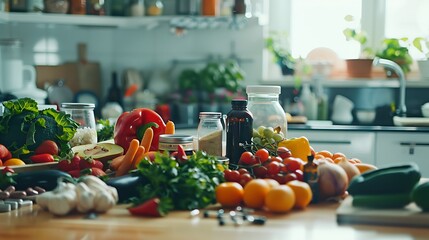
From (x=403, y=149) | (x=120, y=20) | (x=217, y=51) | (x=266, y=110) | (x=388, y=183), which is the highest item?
(x=120, y=20)

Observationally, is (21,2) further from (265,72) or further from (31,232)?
(31,232)

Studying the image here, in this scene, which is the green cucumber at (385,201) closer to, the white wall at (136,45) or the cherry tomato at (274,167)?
the cherry tomato at (274,167)

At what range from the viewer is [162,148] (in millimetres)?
2186

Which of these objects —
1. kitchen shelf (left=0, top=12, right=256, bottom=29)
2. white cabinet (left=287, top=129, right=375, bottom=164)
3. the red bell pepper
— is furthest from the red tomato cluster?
kitchen shelf (left=0, top=12, right=256, bottom=29)

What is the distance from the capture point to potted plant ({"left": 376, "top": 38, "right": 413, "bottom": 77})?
4.86 meters

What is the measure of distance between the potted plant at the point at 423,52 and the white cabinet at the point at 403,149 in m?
0.84

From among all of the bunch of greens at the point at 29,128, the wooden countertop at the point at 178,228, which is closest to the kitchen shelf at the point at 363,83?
the bunch of greens at the point at 29,128

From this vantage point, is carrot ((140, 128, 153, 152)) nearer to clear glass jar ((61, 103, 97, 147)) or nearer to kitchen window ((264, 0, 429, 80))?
clear glass jar ((61, 103, 97, 147))

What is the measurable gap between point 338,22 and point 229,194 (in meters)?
3.62

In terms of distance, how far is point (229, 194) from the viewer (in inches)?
71.1

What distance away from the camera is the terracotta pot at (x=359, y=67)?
4941mm

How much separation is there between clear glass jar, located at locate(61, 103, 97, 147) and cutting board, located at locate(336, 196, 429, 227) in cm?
117

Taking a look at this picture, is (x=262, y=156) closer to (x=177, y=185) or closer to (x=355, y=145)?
(x=177, y=185)

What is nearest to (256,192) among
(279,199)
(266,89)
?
(279,199)
